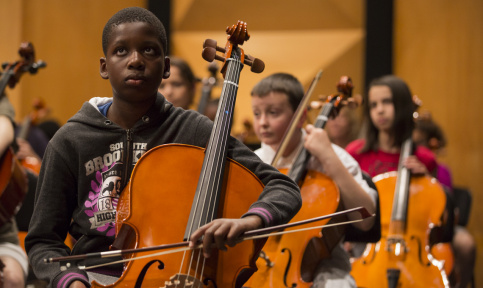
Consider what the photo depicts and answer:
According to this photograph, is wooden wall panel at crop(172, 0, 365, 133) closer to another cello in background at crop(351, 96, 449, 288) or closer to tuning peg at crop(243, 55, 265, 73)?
another cello in background at crop(351, 96, 449, 288)

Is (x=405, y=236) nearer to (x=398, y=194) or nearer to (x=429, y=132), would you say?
(x=398, y=194)

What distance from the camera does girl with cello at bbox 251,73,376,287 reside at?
2.00 m

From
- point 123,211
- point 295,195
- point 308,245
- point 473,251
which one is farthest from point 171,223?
point 473,251

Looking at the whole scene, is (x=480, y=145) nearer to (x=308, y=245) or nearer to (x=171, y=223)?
(x=308, y=245)

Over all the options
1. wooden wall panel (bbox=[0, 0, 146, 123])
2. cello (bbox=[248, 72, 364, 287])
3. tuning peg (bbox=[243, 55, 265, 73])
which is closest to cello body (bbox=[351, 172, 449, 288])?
cello (bbox=[248, 72, 364, 287])

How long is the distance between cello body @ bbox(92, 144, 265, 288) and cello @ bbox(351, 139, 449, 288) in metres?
1.19

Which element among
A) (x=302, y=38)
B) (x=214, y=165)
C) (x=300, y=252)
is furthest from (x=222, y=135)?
(x=302, y=38)

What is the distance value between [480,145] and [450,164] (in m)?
0.26

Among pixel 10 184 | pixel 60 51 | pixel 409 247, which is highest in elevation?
pixel 60 51

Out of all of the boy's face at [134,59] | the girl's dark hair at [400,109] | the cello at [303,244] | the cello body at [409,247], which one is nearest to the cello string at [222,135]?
the boy's face at [134,59]

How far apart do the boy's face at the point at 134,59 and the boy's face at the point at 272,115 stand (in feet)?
2.76

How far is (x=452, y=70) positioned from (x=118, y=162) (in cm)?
388

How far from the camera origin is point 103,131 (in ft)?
4.69

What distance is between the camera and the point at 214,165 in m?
1.29
